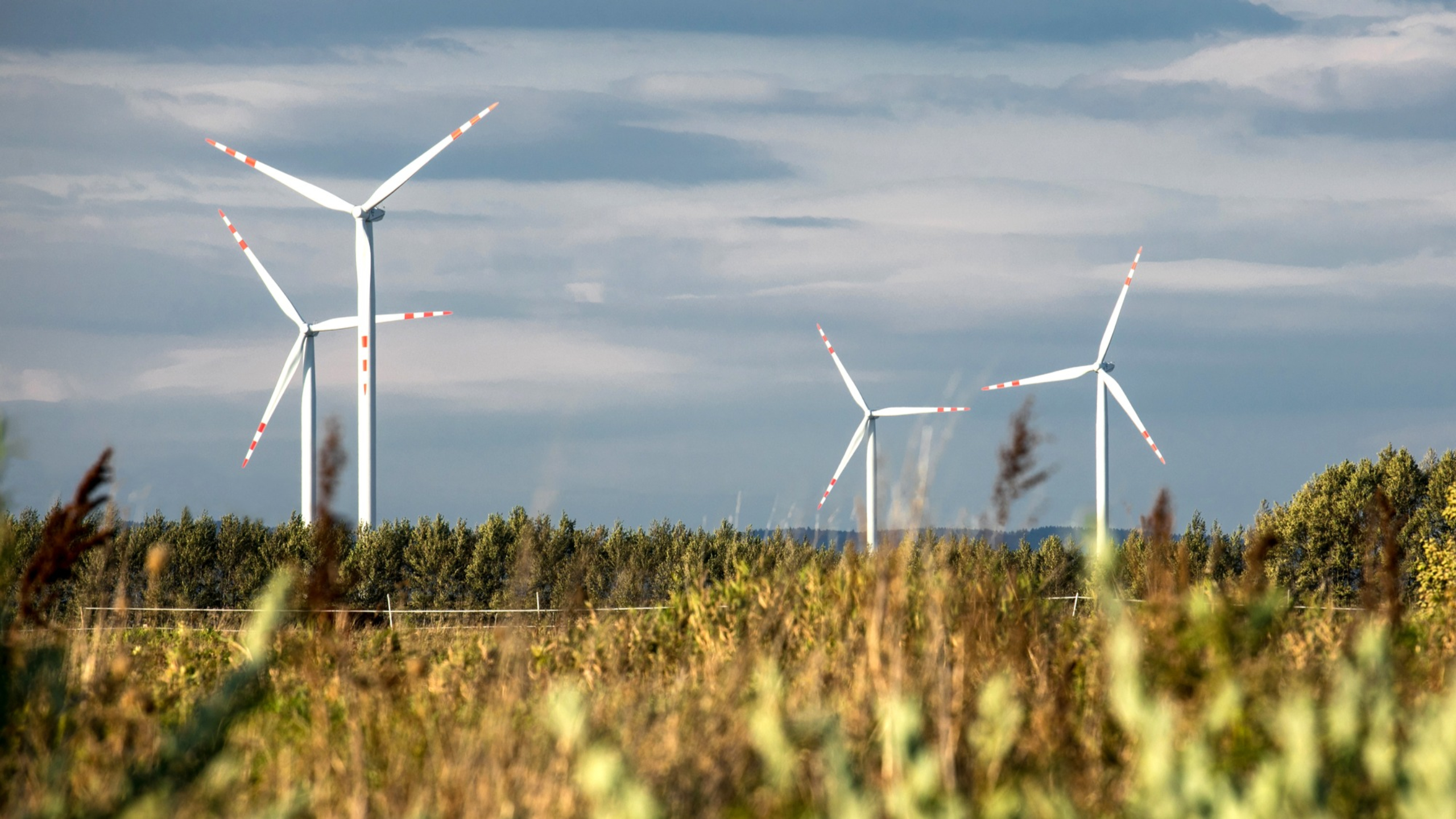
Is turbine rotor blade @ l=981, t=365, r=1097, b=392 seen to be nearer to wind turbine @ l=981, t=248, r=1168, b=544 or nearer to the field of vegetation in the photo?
wind turbine @ l=981, t=248, r=1168, b=544

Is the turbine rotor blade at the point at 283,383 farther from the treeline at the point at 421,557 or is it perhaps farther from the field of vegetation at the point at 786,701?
the field of vegetation at the point at 786,701

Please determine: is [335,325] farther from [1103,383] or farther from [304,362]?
[1103,383]

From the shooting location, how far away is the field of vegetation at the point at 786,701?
508 centimetres

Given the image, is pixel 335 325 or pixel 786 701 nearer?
pixel 786 701

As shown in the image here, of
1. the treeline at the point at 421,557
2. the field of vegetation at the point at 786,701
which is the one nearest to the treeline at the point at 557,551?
the treeline at the point at 421,557

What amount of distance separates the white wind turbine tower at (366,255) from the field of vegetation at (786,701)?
98.9 ft

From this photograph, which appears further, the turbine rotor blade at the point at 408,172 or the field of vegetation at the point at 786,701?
the turbine rotor blade at the point at 408,172

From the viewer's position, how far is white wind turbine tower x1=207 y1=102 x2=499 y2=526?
1598 inches

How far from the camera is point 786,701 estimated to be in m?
7.18

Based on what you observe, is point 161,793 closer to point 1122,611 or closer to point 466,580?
point 1122,611

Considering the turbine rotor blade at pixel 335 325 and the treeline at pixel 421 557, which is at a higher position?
the turbine rotor blade at pixel 335 325

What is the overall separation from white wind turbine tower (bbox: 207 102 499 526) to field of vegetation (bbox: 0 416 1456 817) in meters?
30.2

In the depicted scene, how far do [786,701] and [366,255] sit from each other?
1496 inches

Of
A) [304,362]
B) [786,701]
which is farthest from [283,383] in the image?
[786,701]
